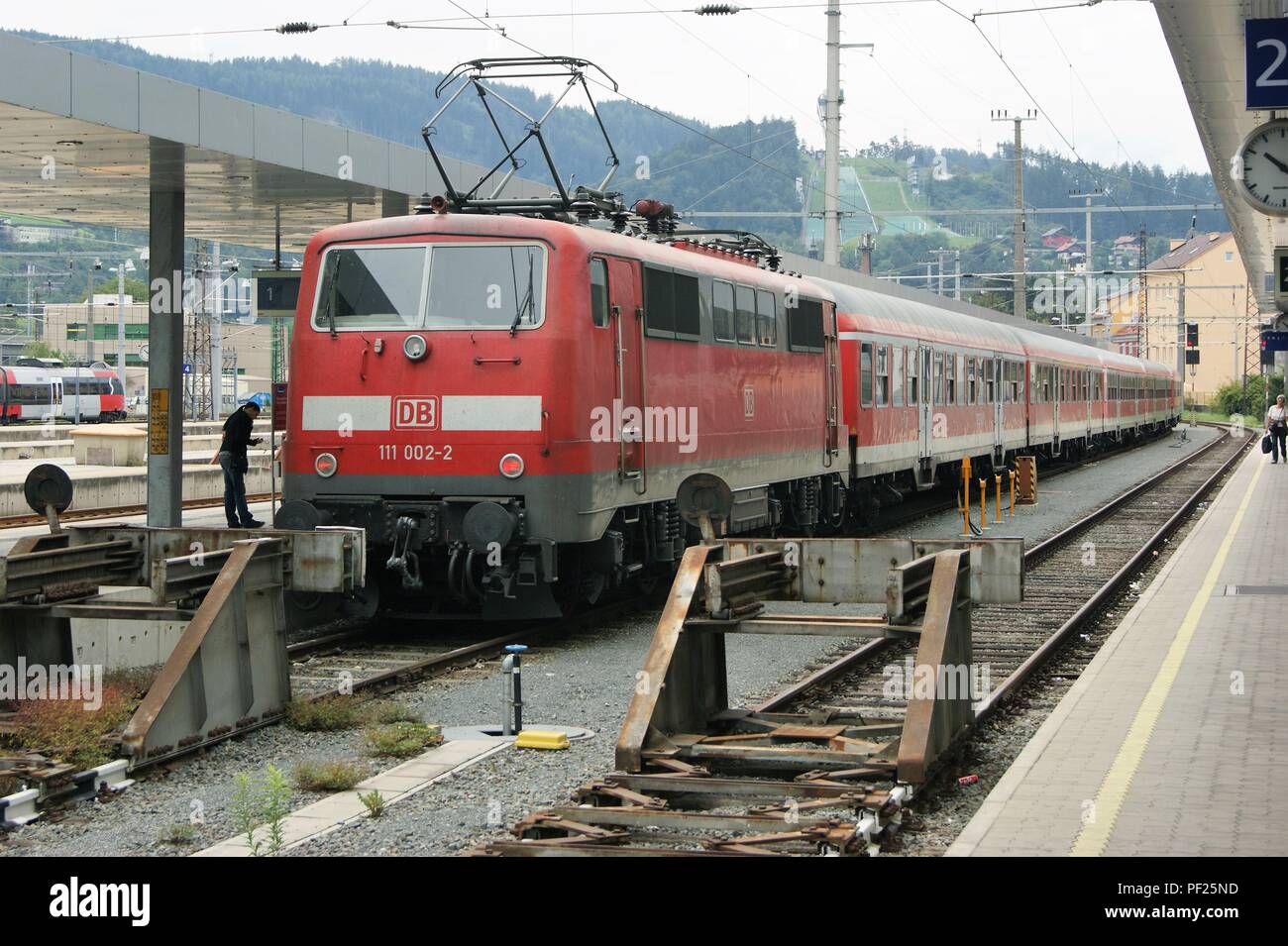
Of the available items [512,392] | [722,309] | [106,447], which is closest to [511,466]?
[512,392]

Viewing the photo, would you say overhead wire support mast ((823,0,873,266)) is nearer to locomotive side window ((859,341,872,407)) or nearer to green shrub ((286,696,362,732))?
locomotive side window ((859,341,872,407))

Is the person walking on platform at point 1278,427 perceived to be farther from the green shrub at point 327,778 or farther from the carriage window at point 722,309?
the green shrub at point 327,778

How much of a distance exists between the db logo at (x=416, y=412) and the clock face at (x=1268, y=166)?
7.39 metres

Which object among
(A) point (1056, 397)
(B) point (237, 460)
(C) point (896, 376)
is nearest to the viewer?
(B) point (237, 460)

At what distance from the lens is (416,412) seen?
1338 cm

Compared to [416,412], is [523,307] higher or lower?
higher

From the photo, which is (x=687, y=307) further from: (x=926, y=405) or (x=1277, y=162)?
(x=926, y=405)

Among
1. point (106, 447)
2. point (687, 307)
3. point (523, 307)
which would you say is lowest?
point (106, 447)

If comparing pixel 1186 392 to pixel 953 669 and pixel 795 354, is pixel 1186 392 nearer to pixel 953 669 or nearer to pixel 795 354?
pixel 795 354

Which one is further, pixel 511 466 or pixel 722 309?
pixel 722 309

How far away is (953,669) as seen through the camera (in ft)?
29.6

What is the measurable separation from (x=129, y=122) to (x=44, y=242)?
15633cm

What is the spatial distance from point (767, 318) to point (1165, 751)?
994 centimetres

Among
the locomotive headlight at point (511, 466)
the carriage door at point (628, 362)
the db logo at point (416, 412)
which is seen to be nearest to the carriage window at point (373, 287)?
the db logo at point (416, 412)
